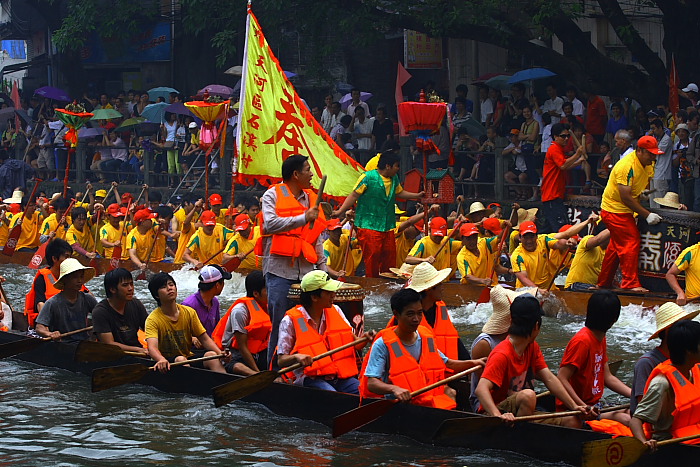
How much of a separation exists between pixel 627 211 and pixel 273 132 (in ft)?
13.9

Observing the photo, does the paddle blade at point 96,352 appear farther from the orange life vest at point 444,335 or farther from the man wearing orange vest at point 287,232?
the orange life vest at point 444,335

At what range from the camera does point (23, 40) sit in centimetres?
3019

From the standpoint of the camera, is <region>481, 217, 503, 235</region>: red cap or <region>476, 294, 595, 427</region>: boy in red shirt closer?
<region>476, 294, 595, 427</region>: boy in red shirt

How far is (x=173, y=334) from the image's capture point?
9609 mm

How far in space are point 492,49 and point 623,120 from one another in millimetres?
4671

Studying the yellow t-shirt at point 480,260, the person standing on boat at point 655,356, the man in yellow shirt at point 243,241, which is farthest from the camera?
the man in yellow shirt at point 243,241

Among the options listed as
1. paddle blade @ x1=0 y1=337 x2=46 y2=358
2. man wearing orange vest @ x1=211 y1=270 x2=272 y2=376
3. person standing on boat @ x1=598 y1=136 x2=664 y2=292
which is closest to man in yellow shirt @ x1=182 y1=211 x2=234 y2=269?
paddle blade @ x1=0 y1=337 x2=46 y2=358

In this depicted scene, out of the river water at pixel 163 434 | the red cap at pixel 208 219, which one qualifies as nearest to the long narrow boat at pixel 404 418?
the river water at pixel 163 434

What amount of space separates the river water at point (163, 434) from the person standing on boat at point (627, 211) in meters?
1.10

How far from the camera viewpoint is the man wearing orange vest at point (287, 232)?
9.20m

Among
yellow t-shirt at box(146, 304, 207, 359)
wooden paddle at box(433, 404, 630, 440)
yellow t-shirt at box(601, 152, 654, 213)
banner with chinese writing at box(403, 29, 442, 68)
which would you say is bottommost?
wooden paddle at box(433, 404, 630, 440)

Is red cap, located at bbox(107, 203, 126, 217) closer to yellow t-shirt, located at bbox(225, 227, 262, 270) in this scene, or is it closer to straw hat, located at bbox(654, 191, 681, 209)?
yellow t-shirt, located at bbox(225, 227, 262, 270)

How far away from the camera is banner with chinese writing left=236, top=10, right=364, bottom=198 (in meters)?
13.8

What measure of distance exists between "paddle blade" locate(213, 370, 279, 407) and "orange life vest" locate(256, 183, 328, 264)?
39.3 inches
